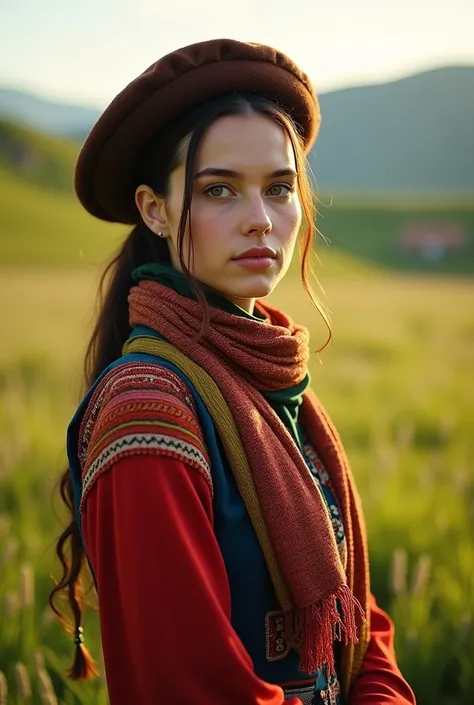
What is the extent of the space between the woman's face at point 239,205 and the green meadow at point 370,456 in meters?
0.40

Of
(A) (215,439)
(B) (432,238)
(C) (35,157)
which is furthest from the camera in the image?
(B) (432,238)

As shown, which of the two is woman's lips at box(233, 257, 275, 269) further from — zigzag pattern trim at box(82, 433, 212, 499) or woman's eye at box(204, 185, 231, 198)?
zigzag pattern trim at box(82, 433, 212, 499)

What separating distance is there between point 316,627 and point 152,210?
3.40ft

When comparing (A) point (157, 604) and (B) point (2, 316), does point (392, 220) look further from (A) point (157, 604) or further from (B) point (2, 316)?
(A) point (157, 604)

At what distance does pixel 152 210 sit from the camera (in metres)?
1.92

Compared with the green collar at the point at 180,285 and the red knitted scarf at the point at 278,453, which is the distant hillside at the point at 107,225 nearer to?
the green collar at the point at 180,285

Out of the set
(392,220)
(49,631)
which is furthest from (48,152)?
(49,631)

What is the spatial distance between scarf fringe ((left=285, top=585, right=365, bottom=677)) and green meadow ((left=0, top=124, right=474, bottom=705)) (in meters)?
0.78

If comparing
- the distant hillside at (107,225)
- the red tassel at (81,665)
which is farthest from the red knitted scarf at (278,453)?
the distant hillside at (107,225)

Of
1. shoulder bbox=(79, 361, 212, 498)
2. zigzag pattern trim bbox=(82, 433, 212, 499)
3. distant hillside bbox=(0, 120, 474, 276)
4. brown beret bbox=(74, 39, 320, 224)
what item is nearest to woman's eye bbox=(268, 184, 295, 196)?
brown beret bbox=(74, 39, 320, 224)

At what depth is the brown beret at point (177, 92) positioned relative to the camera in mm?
1736

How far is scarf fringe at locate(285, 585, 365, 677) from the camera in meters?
1.67

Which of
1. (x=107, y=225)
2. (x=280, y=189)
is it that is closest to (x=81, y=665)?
(x=280, y=189)

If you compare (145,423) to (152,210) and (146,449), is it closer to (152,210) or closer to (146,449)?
(146,449)
